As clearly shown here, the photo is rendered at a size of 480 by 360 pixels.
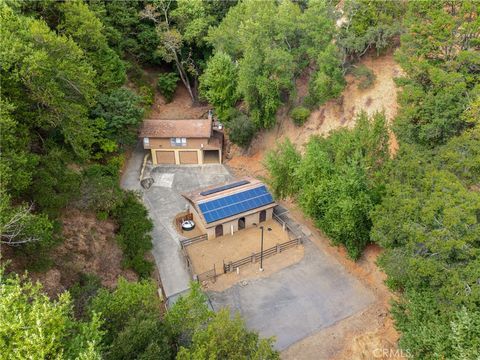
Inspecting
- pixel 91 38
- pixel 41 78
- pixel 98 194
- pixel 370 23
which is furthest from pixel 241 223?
pixel 370 23

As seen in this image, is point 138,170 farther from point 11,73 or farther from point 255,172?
point 11,73

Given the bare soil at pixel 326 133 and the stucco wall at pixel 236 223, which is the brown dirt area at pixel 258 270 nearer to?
the bare soil at pixel 326 133

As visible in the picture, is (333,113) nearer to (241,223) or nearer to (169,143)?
(241,223)

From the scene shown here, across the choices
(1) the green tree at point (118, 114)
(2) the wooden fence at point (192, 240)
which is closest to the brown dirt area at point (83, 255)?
(2) the wooden fence at point (192, 240)

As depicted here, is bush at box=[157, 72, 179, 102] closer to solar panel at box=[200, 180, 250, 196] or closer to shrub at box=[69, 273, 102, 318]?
solar panel at box=[200, 180, 250, 196]

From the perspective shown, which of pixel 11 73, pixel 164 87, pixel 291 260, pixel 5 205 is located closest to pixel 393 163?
pixel 291 260

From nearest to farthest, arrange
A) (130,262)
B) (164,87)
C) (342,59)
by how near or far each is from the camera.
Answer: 1. (130,262)
2. (342,59)
3. (164,87)
